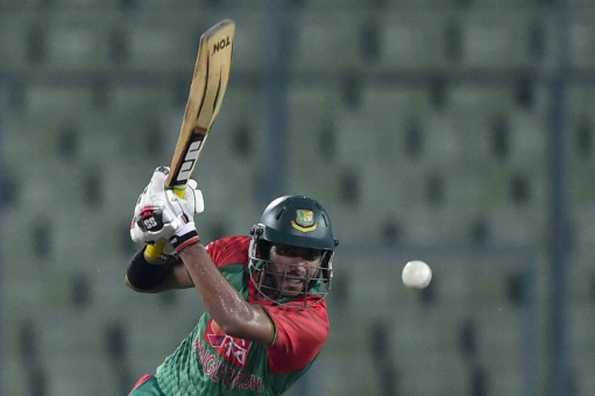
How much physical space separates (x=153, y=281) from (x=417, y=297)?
307 centimetres

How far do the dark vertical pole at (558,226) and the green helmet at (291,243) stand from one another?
10.5 ft

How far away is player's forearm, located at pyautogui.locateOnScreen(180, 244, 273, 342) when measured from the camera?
4039 mm

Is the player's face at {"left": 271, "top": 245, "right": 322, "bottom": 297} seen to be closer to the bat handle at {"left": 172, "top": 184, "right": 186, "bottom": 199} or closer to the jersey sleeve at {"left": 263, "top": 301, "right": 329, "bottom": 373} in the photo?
the jersey sleeve at {"left": 263, "top": 301, "right": 329, "bottom": 373}

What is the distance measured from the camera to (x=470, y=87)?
7.72 m

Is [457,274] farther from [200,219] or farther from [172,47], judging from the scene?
[172,47]

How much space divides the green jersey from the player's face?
6 cm

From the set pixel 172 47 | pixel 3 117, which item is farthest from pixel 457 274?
pixel 3 117

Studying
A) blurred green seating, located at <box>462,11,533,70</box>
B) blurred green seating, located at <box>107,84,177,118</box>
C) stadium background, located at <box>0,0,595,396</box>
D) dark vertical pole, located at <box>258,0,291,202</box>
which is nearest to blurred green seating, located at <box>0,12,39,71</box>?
stadium background, located at <box>0,0,595,396</box>

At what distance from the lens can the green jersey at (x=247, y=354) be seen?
429cm

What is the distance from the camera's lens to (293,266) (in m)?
4.34

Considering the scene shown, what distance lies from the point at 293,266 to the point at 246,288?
0.67 ft

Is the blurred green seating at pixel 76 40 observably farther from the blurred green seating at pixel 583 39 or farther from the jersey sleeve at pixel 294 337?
the jersey sleeve at pixel 294 337

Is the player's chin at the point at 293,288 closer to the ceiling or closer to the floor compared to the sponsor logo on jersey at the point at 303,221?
closer to the floor

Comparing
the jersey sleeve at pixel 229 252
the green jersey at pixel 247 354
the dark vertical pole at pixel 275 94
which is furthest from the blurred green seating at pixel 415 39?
the green jersey at pixel 247 354
